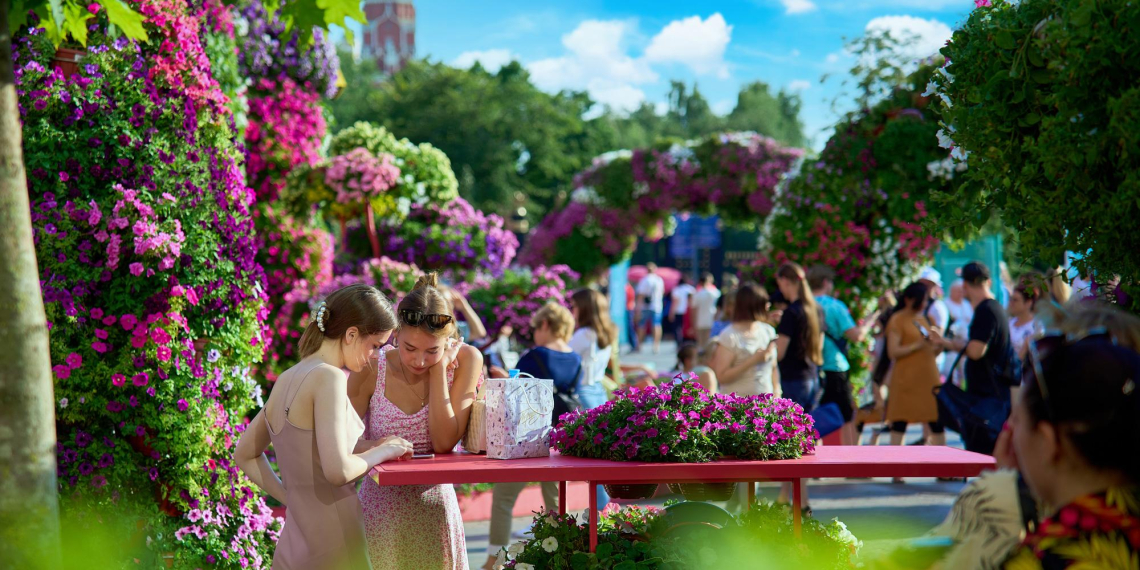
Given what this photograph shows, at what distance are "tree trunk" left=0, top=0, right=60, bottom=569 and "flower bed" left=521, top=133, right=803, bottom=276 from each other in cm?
1400

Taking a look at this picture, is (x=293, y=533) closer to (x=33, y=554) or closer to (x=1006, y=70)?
(x=33, y=554)

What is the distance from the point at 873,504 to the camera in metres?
7.77

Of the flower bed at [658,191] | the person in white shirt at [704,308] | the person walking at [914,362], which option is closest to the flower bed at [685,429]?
the person walking at [914,362]

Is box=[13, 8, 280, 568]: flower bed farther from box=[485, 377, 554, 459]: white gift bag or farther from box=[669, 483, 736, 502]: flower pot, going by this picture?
box=[669, 483, 736, 502]: flower pot

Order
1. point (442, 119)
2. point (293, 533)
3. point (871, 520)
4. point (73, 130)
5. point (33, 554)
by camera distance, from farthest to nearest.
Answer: point (442, 119) → point (871, 520) → point (73, 130) → point (293, 533) → point (33, 554)

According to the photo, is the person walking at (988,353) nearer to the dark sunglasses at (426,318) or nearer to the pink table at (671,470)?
the pink table at (671,470)

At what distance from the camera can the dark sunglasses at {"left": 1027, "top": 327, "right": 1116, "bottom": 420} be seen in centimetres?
184

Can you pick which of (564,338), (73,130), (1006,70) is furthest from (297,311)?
(1006,70)

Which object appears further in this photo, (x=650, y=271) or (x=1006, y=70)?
(x=650, y=271)

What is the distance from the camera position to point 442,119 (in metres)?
37.6

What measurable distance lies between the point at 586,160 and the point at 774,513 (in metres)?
39.6

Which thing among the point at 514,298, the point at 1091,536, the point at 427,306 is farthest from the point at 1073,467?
the point at 514,298

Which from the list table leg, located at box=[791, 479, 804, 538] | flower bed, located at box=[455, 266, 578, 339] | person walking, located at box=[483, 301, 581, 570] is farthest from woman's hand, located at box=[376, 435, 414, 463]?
flower bed, located at box=[455, 266, 578, 339]

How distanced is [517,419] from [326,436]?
0.77m
